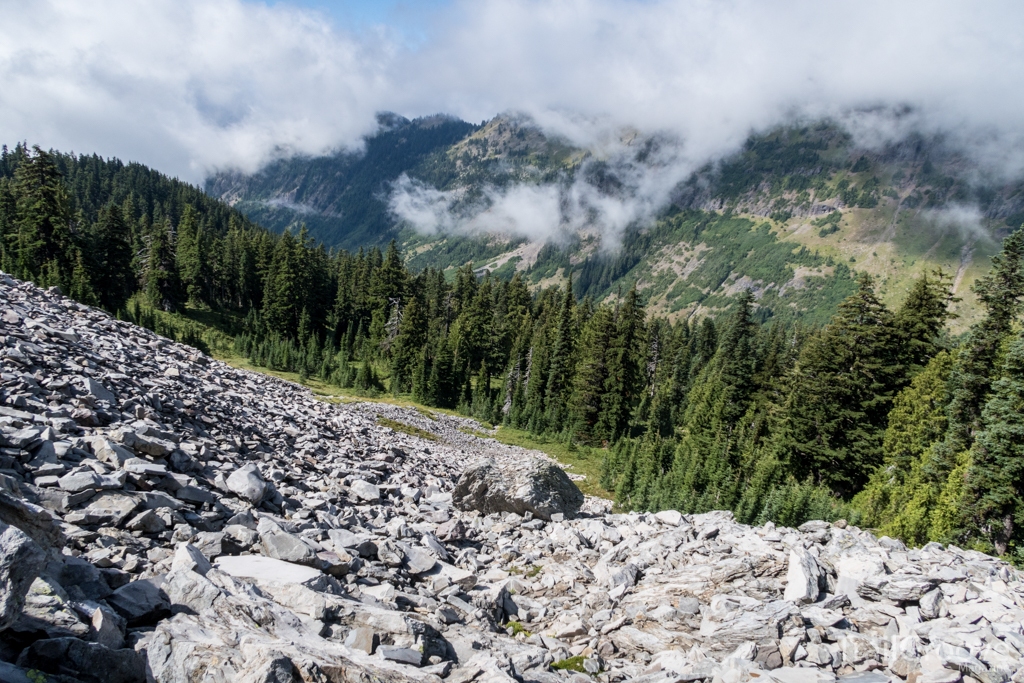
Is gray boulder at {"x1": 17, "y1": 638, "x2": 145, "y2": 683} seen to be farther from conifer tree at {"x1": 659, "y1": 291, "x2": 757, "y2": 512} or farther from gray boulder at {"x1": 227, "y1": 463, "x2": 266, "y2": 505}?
conifer tree at {"x1": 659, "y1": 291, "x2": 757, "y2": 512}

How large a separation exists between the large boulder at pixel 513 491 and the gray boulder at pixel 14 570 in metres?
13.9

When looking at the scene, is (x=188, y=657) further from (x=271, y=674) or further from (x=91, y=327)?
(x=91, y=327)

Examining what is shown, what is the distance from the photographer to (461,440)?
41.7 meters

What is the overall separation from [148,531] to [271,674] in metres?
4.65

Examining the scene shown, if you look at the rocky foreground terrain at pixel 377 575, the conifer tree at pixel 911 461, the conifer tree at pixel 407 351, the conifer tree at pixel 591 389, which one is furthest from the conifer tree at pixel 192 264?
the conifer tree at pixel 911 461

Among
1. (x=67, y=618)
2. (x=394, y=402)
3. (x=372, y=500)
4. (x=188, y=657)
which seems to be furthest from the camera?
(x=394, y=402)

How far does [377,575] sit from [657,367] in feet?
313

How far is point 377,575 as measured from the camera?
10117mm

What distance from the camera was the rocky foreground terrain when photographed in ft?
A: 18.7

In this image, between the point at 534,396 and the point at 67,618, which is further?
the point at 534,396

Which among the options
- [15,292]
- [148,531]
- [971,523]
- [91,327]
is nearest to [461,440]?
[91,327]

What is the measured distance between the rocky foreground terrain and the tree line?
932cm

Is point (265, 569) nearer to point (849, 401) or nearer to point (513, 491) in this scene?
point (513, 491)

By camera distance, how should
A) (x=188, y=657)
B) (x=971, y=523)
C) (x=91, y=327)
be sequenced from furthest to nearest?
1. (x=91, y=327)
2. (x=971, y=523)
3. (x=188, y=657)
